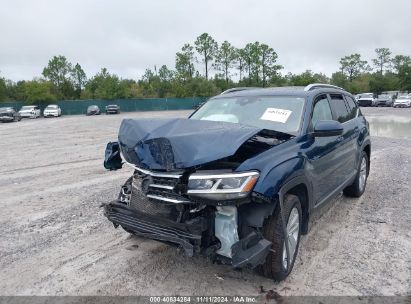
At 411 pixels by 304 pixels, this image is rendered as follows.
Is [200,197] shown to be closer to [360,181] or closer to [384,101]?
[360,181]

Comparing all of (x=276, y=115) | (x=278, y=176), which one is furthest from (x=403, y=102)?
(x=278, y=176)

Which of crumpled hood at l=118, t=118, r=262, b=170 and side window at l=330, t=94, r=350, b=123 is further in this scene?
side window at l=330, t=94, r=350, b=123

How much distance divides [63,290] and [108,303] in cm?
53

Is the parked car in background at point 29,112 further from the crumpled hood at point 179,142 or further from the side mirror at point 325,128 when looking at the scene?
the side mirror at point 325,128

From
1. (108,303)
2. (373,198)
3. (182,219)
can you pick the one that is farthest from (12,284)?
(373,198)

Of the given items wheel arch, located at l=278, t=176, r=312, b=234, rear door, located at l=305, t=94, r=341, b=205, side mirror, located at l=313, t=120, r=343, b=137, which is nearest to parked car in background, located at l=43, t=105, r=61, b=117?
rear door, located at l=305, t=94, r=341, b=205

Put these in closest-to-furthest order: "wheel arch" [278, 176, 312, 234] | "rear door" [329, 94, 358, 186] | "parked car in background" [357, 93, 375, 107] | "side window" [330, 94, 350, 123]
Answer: "wheel arch" [278, 176, 312, 234], "rear door" [329, 94, 358, 186], "side window" [330, 94, 350, 123], "parked car in background" [357, 93, 375, 107]

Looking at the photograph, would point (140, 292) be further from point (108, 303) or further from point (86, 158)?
point (86, 158)

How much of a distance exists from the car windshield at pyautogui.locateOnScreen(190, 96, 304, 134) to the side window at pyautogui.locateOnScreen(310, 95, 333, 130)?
0.20 metres

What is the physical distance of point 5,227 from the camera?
5090mm

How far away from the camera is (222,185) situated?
3.07 m

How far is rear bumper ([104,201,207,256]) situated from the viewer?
10.2 feet

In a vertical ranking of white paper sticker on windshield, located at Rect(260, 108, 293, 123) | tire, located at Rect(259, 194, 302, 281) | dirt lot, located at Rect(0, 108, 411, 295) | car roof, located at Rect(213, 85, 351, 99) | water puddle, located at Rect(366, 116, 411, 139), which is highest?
car roof, located at Rect(213, 85, 351, 99)

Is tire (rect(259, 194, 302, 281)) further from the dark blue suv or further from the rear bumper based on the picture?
the rear bumper
